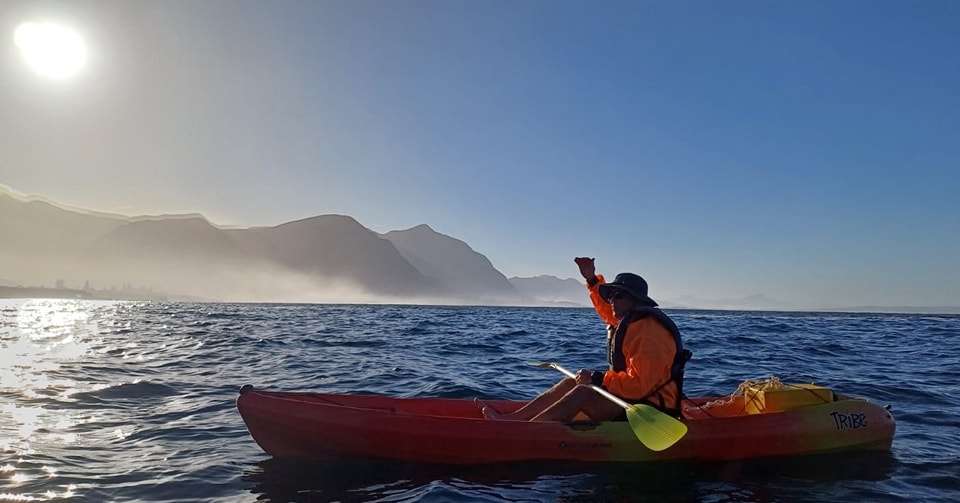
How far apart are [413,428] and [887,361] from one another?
16435mm

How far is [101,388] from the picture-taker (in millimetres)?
11047

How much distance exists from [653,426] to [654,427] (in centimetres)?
2

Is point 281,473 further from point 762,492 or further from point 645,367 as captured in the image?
point 762,492

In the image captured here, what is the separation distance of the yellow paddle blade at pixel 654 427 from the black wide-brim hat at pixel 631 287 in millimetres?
1201

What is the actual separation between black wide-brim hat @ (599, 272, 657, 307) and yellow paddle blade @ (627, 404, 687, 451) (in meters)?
1.20

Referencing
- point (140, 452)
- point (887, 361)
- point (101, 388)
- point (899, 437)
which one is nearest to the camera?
point (140, 452)

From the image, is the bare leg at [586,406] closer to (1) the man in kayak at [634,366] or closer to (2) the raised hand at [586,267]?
(1) the man in kayak at [634,366]

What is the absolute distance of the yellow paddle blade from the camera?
19.0 ft

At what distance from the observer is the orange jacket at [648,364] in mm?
6441

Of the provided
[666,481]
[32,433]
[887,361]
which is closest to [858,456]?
[666,481]

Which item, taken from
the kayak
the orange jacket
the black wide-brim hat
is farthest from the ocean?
the black wide-brim hat

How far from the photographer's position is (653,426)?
19.8ft

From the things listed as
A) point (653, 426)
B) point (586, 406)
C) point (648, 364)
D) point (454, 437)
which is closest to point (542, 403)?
point (586, 406)

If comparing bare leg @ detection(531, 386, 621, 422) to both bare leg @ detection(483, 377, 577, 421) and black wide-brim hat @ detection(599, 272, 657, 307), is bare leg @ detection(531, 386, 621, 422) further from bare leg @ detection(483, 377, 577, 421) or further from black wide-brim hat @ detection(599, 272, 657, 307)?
black wide-brim hat @ detection(599, 272, 657, 307)
